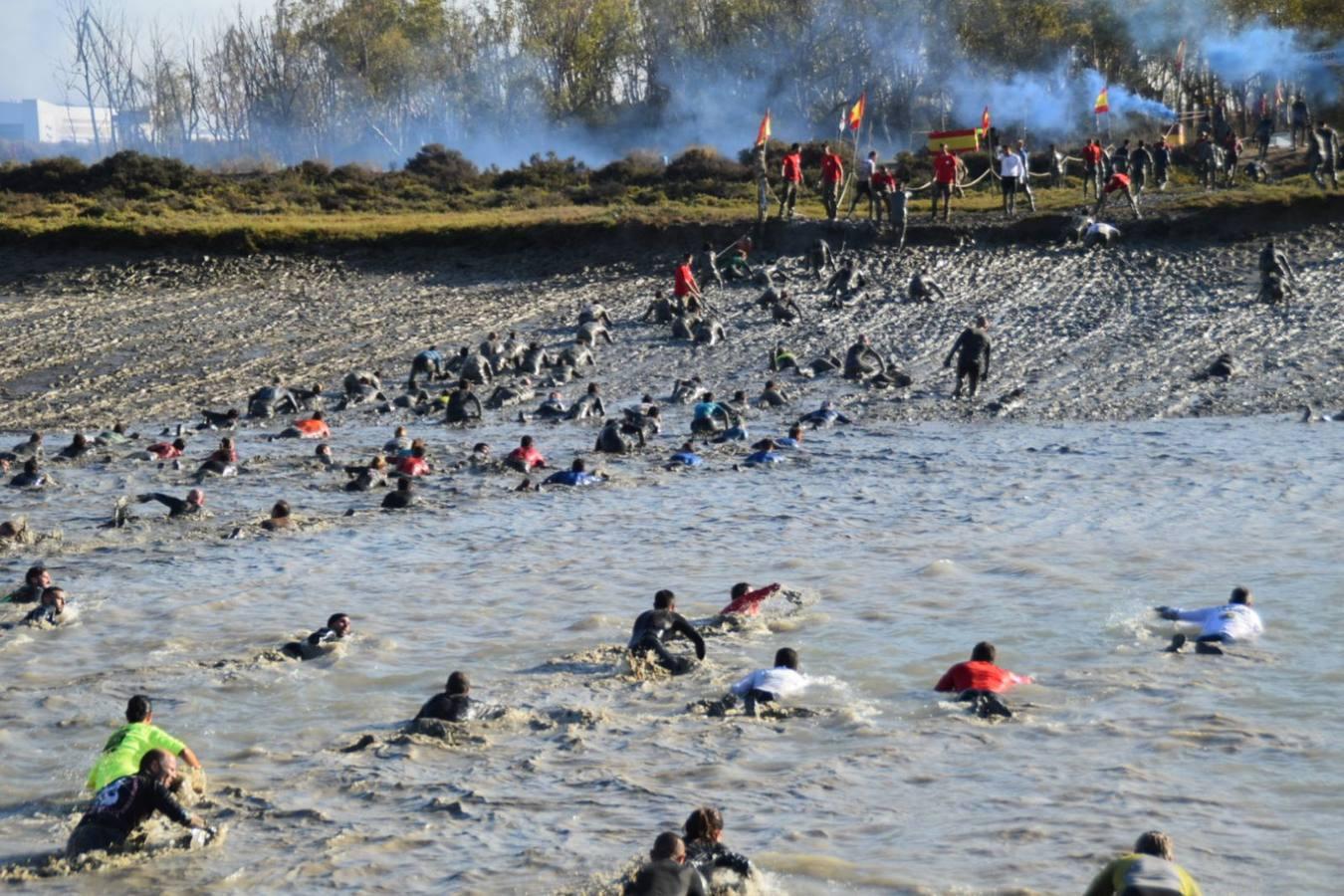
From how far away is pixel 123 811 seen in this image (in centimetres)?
850

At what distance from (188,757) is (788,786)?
3406 millimetres

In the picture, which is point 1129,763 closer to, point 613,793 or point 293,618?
point 613,793

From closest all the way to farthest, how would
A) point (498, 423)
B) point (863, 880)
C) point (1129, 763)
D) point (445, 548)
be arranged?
point (863, 880)
point (1129, 763)
point (445, 548)
point (498, 423)

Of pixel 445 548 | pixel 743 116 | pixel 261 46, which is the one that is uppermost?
pixel 261 46

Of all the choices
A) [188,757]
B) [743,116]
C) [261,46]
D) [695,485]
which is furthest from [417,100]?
[188,757]

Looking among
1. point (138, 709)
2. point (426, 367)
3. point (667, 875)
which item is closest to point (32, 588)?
point (138, 709)

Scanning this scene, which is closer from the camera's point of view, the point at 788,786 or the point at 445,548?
the point at 788,786

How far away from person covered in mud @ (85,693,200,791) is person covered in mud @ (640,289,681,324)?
1998cm

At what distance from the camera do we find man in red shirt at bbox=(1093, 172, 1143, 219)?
31688mm

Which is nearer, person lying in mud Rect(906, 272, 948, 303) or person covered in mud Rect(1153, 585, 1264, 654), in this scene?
person covered in mud Rect(1153, 585, 1264, 654)

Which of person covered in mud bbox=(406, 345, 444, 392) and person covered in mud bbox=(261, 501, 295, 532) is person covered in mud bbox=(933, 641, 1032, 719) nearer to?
person covered in mud bbox=(261, 501, 295, 532)

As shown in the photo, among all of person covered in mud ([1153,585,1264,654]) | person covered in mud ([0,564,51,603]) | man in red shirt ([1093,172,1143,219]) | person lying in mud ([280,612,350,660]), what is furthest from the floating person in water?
man in red shirt ([1093,172,1143,219])

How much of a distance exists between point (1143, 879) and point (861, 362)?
61.0 ft

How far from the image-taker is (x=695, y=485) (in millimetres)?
19156
